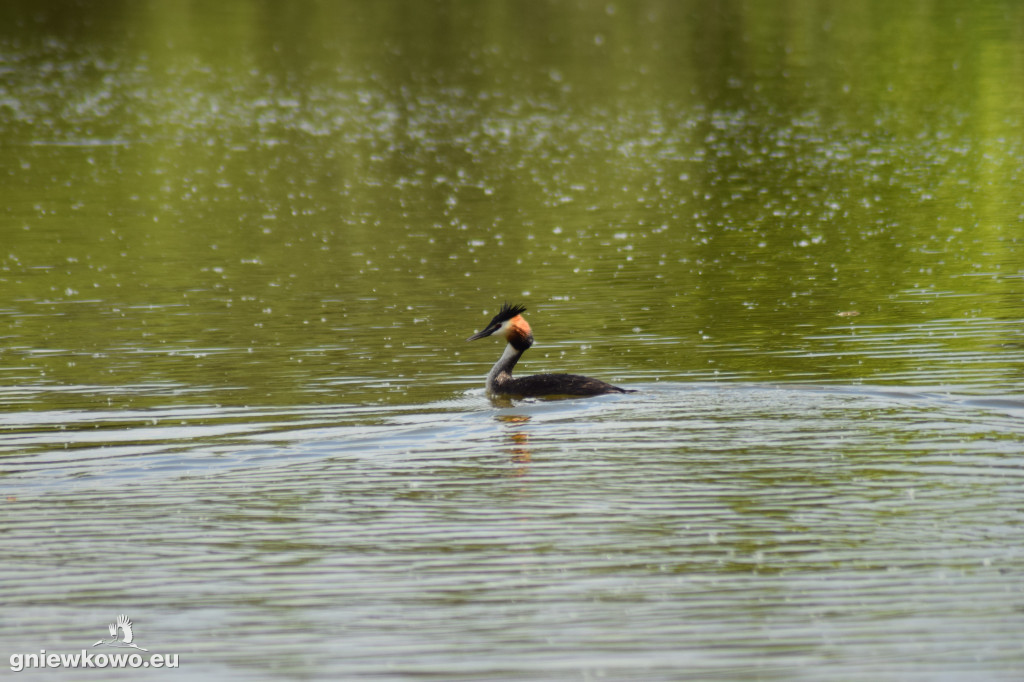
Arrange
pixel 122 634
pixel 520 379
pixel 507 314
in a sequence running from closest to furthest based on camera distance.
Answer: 1. pixel 122 634
2. pixel 520 379
3. pixel 507 314

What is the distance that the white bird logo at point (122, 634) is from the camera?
Answer: 27.6ft

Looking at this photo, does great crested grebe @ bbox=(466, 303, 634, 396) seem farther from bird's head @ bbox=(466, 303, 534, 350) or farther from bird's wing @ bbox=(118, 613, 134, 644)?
bird's wing @ bbox=(118, 613, 134, 644)

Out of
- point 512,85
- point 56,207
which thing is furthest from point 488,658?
point 512,85

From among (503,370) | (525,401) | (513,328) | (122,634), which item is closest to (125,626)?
(122,634)

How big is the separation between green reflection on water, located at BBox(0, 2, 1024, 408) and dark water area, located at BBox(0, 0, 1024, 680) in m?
0.15

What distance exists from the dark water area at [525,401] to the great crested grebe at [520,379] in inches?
14.0

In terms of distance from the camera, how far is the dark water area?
8.58 m

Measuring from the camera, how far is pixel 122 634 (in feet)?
28.0

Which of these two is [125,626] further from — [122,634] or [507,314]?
[507,314]

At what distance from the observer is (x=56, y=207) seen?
106 feet

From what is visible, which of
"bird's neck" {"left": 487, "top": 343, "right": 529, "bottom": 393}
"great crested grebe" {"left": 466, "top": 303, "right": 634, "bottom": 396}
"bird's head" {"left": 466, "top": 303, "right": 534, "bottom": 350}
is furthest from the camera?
"bird's head" {"left": 466, "top": 303, "right": 534, "bottom": 350}

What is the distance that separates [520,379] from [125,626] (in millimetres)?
7253

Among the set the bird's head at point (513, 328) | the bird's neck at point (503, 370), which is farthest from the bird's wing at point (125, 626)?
the bird's head at point (513, 328)

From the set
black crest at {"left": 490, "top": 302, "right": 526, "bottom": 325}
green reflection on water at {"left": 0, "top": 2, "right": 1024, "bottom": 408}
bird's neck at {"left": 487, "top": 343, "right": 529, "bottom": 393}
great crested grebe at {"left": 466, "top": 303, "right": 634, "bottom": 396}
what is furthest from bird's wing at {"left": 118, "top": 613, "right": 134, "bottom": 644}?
black crest at {"left": 490, "top": 302, "right": 526, "bottom": 325}
